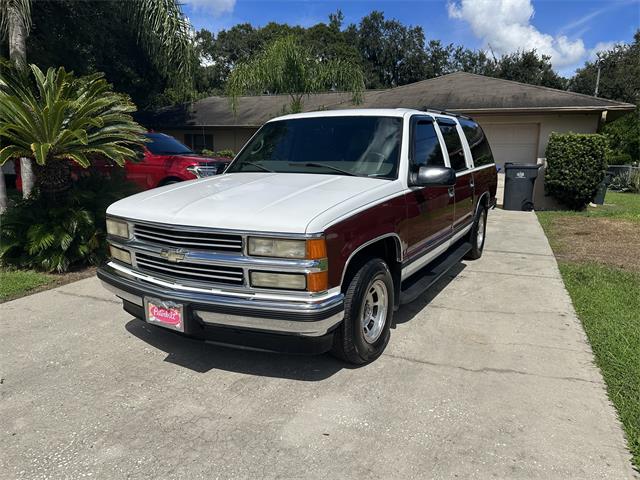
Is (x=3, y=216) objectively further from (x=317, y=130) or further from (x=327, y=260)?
(x=327, y=260)

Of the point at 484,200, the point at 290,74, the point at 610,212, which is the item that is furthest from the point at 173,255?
the point at 610,212

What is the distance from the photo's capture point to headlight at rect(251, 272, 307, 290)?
9.75ft

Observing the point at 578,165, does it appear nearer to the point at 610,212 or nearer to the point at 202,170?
the point at 610,212

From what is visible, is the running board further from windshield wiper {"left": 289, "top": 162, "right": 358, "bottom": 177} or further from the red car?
the red car

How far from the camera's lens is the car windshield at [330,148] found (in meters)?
4.17

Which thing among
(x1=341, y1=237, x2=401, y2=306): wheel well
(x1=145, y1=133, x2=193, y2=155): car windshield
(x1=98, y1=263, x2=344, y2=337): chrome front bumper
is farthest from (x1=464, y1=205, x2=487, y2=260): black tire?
(x1=145, y1=133, x2=193, y2=155): car windshield

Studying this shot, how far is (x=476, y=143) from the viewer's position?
21.9 feet

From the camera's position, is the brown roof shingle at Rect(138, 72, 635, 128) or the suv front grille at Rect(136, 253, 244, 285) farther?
the brown roof shingle at Rect(138, 72, 635, 128)

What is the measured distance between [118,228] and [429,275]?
2942mm

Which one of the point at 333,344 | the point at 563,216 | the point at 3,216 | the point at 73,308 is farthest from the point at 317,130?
the point at 563,216

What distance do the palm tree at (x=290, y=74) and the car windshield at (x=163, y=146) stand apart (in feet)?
8.60

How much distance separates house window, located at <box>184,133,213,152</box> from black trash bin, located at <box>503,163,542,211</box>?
615 inches

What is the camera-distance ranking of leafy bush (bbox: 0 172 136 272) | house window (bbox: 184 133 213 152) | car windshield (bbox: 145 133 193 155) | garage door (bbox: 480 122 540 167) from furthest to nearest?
house window (bbox: 184 133 213 152), garage door (bbox: 480 122 540 167), car windshield (bbox: 145 133 193 155), leafy bush (bbox: 0 172 136 272)

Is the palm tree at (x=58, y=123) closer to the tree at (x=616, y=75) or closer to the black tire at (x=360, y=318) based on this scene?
the black tire at (x=360, y=318)
